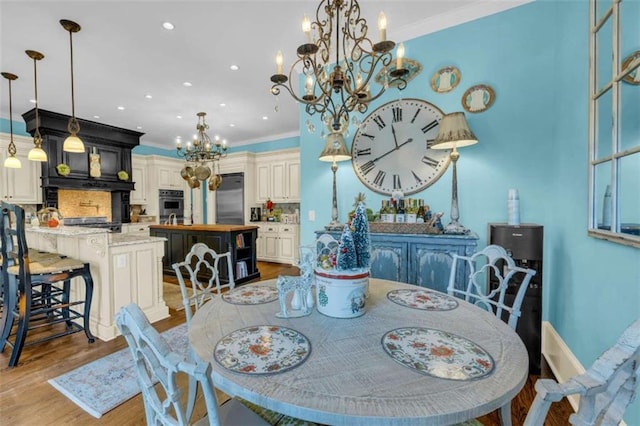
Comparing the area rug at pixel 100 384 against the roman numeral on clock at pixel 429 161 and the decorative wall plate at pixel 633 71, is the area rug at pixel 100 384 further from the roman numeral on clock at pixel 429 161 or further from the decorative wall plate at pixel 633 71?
the decorative wall plate at pixel 633 71

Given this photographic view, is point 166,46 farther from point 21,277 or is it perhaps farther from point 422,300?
point 422,300

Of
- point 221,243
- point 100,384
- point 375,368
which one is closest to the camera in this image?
point 375,368

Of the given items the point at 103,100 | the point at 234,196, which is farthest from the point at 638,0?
the point at 234,196

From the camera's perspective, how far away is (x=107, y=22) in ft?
8.57

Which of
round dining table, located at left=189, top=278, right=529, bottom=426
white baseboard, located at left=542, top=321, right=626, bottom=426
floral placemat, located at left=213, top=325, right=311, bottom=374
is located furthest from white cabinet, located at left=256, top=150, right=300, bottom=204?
floral placemat, located at left=213, top=325, right=311, bottom=374

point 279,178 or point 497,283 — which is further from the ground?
point 279,178

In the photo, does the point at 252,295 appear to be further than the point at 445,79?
No

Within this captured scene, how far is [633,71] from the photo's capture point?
50.6 inches

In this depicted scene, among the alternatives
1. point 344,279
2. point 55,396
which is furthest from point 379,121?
point 55,396

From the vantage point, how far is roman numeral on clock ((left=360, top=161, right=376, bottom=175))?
2939 mm

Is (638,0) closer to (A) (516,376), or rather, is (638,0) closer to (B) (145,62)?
(A) (516,376)

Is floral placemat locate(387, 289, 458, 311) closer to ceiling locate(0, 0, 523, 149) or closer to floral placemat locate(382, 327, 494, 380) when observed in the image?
floral placemat locate(382, 327, 494, 380)

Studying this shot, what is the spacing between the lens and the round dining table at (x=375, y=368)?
67 centimetres

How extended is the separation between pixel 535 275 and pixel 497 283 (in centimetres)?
25
